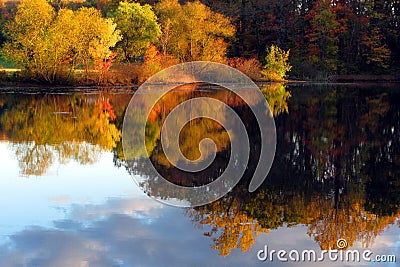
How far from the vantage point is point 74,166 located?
12.1m

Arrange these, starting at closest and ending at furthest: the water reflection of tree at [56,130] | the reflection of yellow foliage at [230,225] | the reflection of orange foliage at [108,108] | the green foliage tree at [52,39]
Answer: the reflection of yellow foliage at [230,225]
the water reflection of tree at [56,130]
the reflection of orange foliage at [108,108]
the green foliage tree at [52,39]

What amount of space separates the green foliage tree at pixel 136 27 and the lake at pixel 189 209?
3396 centimetres

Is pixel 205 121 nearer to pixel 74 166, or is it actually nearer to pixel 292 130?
pixel 292 130

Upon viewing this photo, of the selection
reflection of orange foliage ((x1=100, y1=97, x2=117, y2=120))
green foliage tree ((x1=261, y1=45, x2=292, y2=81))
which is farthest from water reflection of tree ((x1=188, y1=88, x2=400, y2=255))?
green foliage tree ((x1=261, y1=45, x2=292, y2=81))

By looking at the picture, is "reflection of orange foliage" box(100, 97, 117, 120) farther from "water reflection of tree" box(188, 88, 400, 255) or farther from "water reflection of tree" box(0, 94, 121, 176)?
"water reflection of tree" box(188, 88, 400, 255)

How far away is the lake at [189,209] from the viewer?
6.82 meters

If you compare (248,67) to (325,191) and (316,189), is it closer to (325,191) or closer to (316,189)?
(316,189)

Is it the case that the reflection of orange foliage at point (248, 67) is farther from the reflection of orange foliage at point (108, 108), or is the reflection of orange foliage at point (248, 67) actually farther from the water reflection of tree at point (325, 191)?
the water reflection of tree at point (325, 191)

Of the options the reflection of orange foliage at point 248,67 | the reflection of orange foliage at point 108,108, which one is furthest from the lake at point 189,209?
the reflection of orange foliage at point 248,67

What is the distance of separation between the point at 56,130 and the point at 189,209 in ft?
33.3

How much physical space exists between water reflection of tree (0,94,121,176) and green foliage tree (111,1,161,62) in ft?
75.7

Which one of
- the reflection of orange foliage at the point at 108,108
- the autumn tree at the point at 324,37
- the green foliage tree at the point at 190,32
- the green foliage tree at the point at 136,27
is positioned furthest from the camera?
the autumn tree at the point at 324,37

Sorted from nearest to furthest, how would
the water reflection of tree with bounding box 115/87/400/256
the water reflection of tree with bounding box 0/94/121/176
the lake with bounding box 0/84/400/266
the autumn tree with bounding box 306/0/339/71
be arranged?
the lake with bounding box 0/84/400/266 < the water reflection of tree with bounding box 115/87/400/256 < the water reflection of tree with bounding box 0/94/121/176 < the autumn tree with bounding box 306/0/339/71

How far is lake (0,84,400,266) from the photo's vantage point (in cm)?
682
